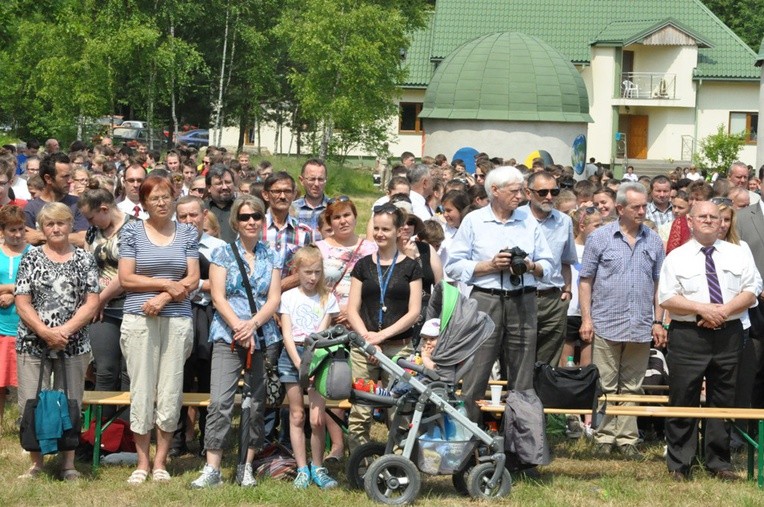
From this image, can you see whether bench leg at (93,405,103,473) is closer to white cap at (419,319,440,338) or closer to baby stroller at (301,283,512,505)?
baby stroller at (301,283,512,505)

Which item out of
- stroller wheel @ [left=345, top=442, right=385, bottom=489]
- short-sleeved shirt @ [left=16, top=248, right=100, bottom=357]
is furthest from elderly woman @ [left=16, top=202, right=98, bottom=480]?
stroller wheel @ [left=345, top=442, right=385, bottom=489]

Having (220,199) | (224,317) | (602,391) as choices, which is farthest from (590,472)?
(220,199)

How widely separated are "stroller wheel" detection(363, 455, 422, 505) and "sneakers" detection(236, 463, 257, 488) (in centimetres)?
93

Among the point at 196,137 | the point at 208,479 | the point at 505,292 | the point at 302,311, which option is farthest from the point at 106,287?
the point at 196,137

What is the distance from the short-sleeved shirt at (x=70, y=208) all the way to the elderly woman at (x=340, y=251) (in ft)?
7.75

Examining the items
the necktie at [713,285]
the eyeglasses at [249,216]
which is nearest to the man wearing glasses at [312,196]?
the eyeglasses at [249,216]

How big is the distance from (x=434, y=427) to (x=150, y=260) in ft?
7.42

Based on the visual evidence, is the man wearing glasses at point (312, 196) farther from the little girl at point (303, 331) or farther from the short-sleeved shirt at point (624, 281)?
the short-sleeved shirt at point (624, 281)

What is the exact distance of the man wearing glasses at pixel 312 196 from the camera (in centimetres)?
1041

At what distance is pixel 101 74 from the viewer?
119ft

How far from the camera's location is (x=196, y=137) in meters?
58.7

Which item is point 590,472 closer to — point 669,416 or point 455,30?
point 669,416

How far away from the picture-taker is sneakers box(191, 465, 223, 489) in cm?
823

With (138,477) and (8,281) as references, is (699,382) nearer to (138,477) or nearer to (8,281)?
(138,477)
